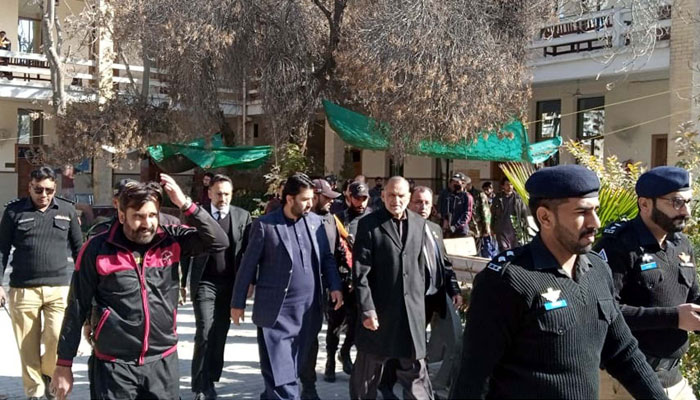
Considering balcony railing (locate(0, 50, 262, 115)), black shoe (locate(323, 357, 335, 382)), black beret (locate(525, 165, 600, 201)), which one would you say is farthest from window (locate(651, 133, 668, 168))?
black beret (locate(525, 165, 600, 201))

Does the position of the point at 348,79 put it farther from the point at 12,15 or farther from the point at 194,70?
the point at 12,15

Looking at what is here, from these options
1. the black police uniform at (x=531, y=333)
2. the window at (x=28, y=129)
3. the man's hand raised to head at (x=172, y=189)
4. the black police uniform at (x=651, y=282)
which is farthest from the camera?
the window at (x=28, y=129)

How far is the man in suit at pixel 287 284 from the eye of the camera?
5.74 metres

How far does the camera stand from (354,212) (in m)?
7.69

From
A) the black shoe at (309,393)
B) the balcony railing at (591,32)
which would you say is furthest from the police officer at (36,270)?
the balcony railing at (591,32)

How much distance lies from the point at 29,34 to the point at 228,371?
909 inches

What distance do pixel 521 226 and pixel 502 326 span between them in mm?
5376

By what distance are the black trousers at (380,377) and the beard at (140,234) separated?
6.54 ft

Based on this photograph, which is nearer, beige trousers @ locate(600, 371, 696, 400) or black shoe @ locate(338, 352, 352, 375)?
beige trousers @ locate(600, 371, 696, 400)

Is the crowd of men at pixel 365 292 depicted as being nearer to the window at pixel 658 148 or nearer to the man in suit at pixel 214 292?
the man in suit at pixel 214 292

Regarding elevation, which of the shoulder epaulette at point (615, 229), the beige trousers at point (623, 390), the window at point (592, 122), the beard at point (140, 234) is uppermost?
the window at point (592, 122)

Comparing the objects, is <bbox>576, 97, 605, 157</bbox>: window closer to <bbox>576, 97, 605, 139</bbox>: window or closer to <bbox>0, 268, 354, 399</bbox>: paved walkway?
<bbox>576, 97, 605, 139</bbox>: window

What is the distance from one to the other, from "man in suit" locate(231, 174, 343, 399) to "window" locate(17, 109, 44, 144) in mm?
22590

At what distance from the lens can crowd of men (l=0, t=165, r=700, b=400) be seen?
2809mm
